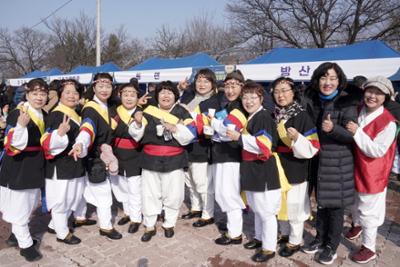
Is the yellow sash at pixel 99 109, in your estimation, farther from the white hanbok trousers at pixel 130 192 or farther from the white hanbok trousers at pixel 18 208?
the white hanbok trousers at pixel 18 208

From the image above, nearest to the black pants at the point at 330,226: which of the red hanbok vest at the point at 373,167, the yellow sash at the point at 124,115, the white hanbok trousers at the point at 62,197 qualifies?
the red hanbok vest at the point at 373,167

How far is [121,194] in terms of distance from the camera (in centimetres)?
409

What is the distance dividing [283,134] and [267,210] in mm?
755

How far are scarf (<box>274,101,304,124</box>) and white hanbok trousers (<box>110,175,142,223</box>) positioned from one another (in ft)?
5.91

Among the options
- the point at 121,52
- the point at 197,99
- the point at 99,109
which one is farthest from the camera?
the point at 121,52

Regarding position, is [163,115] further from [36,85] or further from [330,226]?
[330,226]

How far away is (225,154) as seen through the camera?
3.40 metres

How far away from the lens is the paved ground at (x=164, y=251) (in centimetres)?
320

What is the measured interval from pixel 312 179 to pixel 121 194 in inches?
93.1

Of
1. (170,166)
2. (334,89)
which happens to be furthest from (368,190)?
(170,166)

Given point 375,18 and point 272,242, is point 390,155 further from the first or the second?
point 375,18

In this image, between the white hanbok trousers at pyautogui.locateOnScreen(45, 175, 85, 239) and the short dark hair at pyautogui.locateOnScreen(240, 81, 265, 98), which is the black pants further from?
the white hanbok trousers at pyautogui.locateOnScreen(45, 175, 85, 239)

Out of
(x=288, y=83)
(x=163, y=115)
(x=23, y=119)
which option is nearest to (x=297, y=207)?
(x=288, y=83)

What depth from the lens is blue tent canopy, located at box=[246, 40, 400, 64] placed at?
7.27 m
